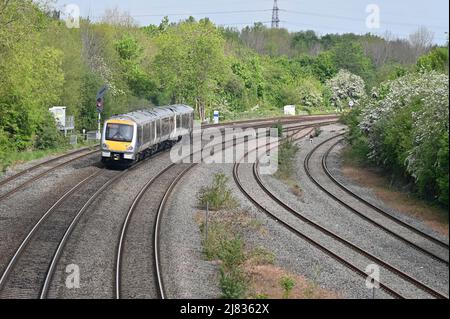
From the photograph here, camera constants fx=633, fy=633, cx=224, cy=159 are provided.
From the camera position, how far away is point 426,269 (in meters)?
16.2

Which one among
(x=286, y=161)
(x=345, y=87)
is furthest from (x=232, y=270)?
(x=345, y=87)

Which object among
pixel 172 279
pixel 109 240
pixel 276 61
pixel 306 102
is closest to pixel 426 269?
pixel 172 279

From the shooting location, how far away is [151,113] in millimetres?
32062

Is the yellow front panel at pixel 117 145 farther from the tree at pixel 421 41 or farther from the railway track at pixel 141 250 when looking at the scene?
the tree at pixel 421 41

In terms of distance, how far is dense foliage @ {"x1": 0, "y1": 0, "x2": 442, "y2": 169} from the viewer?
3183 centimetres

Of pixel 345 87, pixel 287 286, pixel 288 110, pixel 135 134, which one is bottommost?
pixel 287 286

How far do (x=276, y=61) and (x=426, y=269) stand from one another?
71111mm

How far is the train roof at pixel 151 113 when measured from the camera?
1149 inches

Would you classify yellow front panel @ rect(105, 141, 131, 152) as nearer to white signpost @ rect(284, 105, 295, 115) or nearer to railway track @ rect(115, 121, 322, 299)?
railway track @ rect(115, 121, 322, 299)

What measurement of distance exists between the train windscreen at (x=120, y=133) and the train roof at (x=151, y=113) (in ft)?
1.83

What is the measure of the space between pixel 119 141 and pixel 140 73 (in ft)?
90.0

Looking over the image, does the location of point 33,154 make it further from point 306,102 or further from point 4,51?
point 306,102

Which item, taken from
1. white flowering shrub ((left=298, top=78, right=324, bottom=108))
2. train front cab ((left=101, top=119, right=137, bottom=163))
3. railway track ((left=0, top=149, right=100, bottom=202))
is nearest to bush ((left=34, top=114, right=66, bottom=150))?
railway track ((left=0, top=149, right=100, bottom=202))

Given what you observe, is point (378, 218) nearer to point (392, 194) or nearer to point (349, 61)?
point (392, 194)
